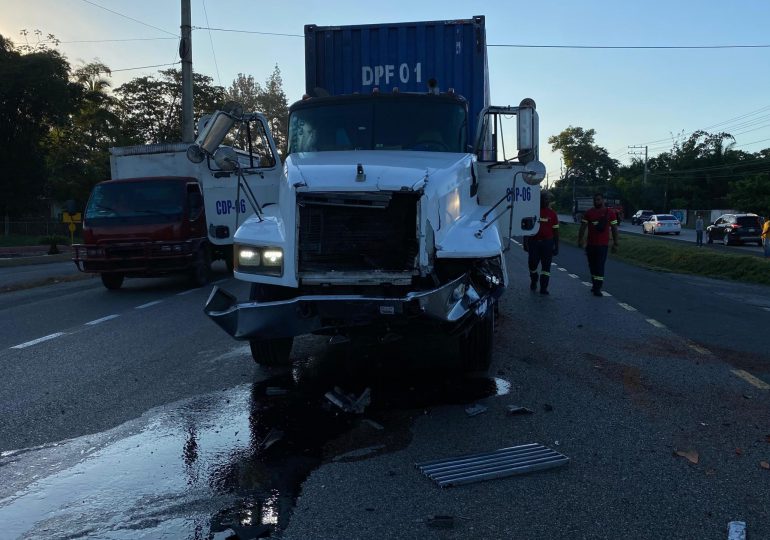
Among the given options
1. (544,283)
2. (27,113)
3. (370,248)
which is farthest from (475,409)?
(27,113)

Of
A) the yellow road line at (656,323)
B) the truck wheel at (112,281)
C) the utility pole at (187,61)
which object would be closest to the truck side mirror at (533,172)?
the yellow road line at (656,323)

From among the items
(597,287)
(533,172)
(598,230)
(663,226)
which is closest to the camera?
(533,172)

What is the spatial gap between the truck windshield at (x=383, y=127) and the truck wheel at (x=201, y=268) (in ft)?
24.7

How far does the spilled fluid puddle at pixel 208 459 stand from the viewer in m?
3.80

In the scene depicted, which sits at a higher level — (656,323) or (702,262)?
(702,262)

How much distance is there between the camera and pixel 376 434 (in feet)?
17.1

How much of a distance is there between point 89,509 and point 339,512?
138 centimetres

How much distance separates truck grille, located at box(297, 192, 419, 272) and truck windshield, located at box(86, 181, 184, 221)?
9.09m

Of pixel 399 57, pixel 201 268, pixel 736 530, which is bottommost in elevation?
pixel 736 530

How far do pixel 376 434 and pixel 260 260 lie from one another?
174cm

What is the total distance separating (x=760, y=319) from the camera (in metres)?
11.3

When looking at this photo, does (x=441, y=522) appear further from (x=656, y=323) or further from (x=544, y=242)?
(x=544, y=242)

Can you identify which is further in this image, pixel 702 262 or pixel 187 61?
pixel 187 61

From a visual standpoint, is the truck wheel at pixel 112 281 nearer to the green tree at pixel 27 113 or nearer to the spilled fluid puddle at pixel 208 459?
the spilled fluid puddle at pixel 208 459
